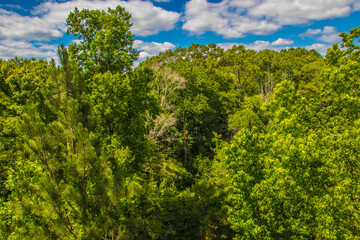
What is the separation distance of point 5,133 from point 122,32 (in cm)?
862

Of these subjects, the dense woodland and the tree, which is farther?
the tree

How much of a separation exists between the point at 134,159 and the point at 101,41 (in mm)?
5579

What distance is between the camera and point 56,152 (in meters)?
4.87

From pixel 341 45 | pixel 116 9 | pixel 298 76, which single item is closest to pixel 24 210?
pixel 116 9

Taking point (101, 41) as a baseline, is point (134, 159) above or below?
below

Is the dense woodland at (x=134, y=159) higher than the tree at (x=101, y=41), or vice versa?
the tree at (x=101, y=41)

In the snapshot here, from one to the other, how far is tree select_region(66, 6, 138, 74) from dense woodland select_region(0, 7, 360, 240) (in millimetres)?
52

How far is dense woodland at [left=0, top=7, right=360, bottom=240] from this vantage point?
14.9 feet

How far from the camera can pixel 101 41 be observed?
9.15m

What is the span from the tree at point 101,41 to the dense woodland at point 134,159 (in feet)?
0.17

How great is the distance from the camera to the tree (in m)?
9.26

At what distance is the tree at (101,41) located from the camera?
9258 mm

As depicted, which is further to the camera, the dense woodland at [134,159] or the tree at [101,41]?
the tree at [101,41]

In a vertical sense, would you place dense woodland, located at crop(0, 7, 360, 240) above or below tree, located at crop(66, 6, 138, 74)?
below
